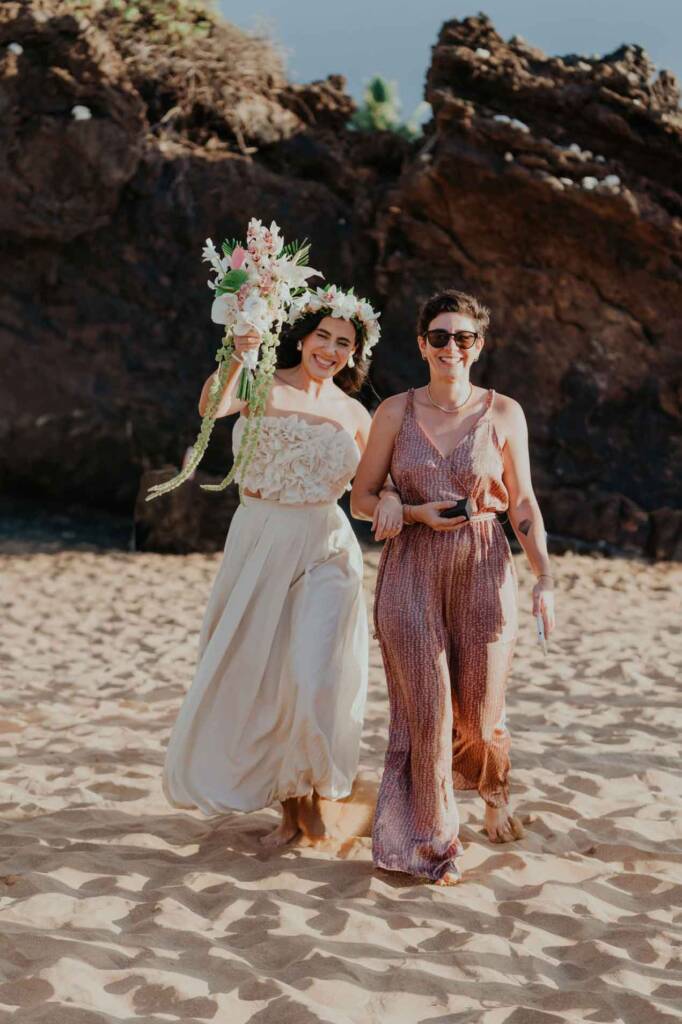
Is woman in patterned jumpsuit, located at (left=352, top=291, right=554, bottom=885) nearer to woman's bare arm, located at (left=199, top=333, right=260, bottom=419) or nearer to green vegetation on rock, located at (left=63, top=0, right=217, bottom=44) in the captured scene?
woman's bare arm, located at (left=199, top=333, right=260, bottom=419)

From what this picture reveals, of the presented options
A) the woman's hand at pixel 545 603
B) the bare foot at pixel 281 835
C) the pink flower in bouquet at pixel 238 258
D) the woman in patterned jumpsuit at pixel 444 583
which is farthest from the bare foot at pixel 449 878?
the pink flower in bouquet at pixel 238 258

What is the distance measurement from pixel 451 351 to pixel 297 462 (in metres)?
0.77

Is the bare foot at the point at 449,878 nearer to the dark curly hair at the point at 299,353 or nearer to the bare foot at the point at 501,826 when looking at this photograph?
the bare foot at the point at 501,826

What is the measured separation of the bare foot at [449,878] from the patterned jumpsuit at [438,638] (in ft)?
0.05

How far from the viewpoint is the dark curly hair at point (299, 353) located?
15.1ft

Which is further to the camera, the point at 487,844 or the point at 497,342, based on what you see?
the point at 497,342

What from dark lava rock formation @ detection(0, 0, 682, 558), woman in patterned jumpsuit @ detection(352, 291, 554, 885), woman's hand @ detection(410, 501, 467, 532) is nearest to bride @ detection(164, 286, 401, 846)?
woman in patterned jumpsuit @ detection(352, 291, 554, 885)

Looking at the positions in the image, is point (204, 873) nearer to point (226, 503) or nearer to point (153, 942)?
point (153, 942)

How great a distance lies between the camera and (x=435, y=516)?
3.98 metres

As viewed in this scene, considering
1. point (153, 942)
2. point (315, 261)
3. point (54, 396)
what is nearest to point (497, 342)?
point (315, 261)

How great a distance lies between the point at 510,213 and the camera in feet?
40.8

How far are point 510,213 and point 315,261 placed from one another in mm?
2368

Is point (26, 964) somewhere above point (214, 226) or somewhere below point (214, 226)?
below

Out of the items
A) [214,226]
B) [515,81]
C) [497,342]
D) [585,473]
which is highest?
[515,81]
